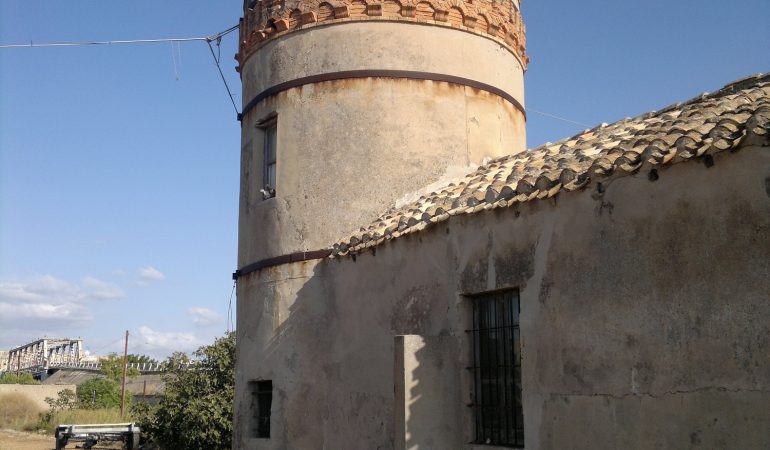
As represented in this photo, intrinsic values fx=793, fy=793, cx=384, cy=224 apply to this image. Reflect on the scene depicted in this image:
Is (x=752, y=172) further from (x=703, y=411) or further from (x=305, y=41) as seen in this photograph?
(x=305, y=41)

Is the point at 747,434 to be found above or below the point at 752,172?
below

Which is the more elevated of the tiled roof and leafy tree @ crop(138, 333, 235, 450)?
the tiled roof

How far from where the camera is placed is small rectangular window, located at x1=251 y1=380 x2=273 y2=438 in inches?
424

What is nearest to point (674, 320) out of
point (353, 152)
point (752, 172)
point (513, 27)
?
point (752, 172)

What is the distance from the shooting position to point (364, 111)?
1066 centimetres

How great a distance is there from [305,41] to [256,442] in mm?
5532

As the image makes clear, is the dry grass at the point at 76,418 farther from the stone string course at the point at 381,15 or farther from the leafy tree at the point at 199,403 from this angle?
the stone string course at the point at 381,15

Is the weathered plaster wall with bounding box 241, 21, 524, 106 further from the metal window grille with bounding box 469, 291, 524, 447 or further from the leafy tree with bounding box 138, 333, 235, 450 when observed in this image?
the leafy tree with bounding box 138, 333, 235, 450

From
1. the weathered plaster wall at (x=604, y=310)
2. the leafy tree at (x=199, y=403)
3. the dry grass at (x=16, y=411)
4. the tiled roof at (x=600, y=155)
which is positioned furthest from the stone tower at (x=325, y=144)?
the dry grass at (x=16, y=411)

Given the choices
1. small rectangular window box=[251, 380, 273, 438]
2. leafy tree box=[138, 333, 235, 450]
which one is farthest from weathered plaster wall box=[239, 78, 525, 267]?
leafy tree box=[138, 333, 235, 450]

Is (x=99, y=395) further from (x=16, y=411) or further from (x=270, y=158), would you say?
(x=270, y=158)

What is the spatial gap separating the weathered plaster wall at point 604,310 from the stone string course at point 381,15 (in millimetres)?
3652

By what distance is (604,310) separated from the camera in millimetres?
6188

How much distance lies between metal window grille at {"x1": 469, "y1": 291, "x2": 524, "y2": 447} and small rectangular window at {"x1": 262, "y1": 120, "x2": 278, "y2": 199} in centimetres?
437
